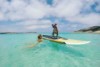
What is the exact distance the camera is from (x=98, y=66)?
37.0ft

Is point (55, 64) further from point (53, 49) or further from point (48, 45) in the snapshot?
point (48, 45)

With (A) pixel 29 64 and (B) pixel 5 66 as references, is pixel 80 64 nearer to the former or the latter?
(A) pixel 29 64

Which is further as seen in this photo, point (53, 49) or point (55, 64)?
point (53, 49)

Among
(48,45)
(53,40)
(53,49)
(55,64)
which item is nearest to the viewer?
(55,64)

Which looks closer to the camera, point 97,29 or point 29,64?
point 29,64

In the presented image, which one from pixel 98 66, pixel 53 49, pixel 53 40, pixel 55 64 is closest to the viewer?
pixel 98 66

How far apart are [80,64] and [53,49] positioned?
23.4ft

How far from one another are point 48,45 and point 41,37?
120cm

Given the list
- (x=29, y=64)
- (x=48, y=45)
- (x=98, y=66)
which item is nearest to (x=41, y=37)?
(x=48, y=45)

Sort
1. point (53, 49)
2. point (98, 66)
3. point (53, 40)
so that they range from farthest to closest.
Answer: point (53, 49), point (53, 40), point (98, 66)

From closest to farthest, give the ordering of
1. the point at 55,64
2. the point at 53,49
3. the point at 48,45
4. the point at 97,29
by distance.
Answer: the point at 55,64
the point at 53,49
the point at 48,45
the point at 97,29

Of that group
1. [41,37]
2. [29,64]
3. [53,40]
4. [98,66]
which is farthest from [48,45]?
[98,66]

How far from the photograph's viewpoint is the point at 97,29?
334 feet

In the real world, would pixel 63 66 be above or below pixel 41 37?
below
